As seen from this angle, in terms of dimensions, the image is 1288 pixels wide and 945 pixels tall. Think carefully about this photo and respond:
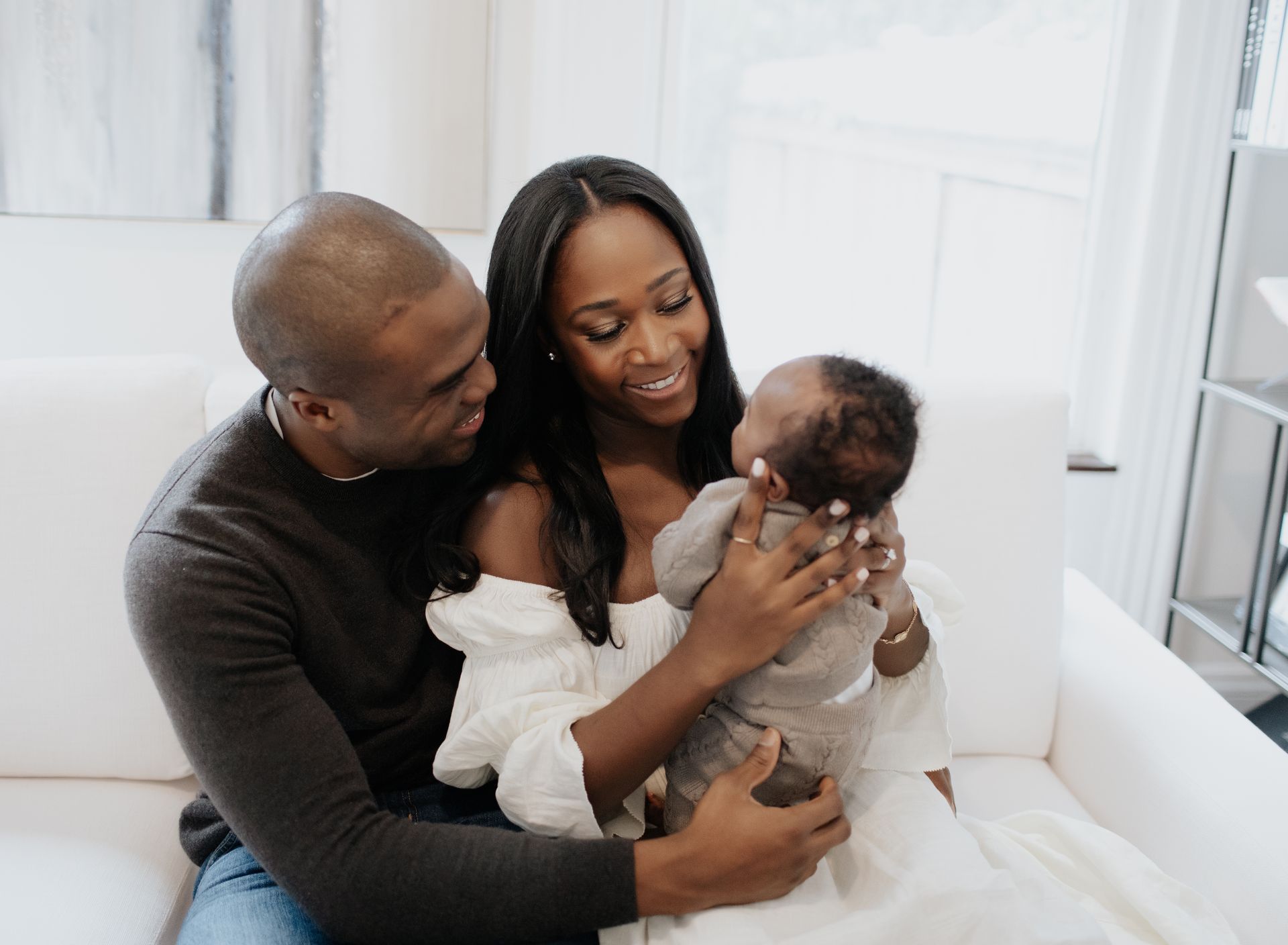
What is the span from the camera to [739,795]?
4.05 ft

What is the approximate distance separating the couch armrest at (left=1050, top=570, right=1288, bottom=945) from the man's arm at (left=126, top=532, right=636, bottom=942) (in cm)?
83

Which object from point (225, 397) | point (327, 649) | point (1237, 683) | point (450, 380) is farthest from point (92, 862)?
point (1237, 683)

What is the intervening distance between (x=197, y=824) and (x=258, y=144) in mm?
1334

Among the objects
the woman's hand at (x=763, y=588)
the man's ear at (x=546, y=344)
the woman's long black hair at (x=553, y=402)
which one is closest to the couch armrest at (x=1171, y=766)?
the woman's hand at (x=763, y=588)

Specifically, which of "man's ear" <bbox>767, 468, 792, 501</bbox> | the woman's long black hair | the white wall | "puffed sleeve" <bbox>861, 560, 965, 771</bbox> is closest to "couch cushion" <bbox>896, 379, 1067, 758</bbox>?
"puffed sleeve" <bbox>861, 560, 965, 771</bbox>

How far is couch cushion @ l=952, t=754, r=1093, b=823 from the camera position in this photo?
70.1 inches

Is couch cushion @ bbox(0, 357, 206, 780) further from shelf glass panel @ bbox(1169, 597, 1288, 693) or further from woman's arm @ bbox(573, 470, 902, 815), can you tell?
shelf glass panel @ bbox(1169, 597, 1288, 693)

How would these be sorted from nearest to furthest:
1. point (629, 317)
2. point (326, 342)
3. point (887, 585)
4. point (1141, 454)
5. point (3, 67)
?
point (326, 342) → point (887, 585) → point (629, 317) → point (3, 67) → point (1141, 454)

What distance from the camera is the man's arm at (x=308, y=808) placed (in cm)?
118

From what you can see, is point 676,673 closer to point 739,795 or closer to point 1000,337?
point 739,795

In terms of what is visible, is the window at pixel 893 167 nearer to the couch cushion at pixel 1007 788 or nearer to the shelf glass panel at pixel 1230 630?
the shelf glass panel at pixel 1230 630

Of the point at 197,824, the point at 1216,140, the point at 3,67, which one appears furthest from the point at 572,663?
the point at 1216,140

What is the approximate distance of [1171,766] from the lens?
1.62 meters

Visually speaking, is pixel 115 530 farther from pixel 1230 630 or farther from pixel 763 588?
pixel 1230 630
